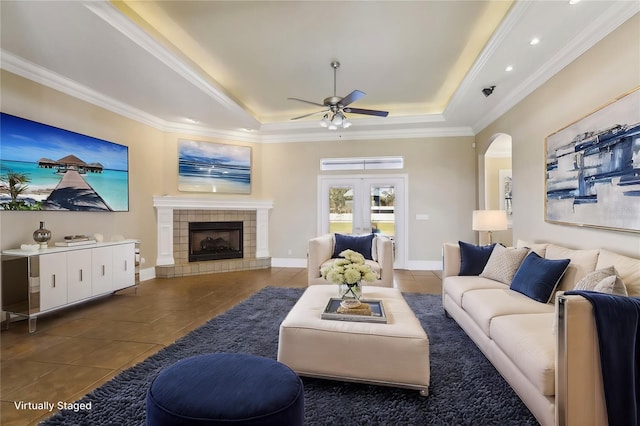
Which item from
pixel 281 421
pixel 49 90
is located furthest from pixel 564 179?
pixel 49 90

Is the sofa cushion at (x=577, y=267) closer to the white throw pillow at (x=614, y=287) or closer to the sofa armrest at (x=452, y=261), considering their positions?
the white throw pillow at (x=614, y=287)

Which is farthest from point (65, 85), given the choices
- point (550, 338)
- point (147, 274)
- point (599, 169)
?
point (599, 169)

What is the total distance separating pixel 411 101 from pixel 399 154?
3.94 feet

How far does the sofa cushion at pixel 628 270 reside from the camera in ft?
6.24

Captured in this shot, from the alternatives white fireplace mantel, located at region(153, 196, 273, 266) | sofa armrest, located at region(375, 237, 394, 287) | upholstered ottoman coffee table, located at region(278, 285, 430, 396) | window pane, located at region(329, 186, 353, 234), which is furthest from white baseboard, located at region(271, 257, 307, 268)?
upholstered ottoman coffee table, located at region(278, 285, 430, 396)

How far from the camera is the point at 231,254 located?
6.42 metres

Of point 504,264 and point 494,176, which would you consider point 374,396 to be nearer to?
point 504,264

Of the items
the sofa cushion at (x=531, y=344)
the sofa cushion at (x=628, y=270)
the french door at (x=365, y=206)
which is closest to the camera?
the sofa cushion at (x=531, y=344)

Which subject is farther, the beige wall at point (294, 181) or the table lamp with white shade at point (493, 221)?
the beige wall at point (294, 181)

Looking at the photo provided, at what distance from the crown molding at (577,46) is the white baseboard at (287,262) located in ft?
15.3

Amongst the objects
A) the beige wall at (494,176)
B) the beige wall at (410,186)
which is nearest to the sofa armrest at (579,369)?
the beige wall at (410,186)

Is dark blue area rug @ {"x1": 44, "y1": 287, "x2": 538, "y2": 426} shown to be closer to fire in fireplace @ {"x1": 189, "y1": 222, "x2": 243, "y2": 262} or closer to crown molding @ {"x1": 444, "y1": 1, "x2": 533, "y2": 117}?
crown molding @ {"x1": 444, "y1": 1, "x2": 533, "y2": 117}

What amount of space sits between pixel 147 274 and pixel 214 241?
1.39m

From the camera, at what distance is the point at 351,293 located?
2.53 metres
